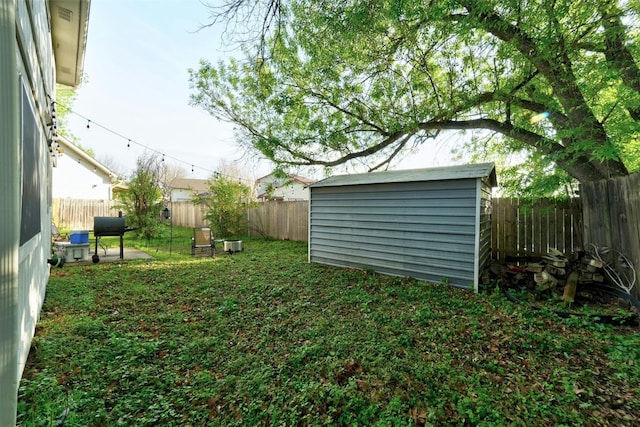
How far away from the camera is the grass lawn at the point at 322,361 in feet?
6.39

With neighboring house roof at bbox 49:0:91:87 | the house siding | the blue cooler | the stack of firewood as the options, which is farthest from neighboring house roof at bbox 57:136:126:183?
the stack of firewood

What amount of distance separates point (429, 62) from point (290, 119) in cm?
325

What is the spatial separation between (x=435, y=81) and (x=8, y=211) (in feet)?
20.0

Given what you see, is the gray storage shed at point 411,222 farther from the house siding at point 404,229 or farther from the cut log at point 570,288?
the cut log at point 570,288

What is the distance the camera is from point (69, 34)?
5.03m

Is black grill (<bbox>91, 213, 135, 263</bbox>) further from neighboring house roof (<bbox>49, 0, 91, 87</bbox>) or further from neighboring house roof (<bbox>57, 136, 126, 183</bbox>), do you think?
neighboring house roof (<bbox>57, 136, 126, 183</bbox>)

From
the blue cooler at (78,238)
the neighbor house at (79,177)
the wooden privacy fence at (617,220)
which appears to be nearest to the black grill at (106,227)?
the blue cooler at (78,238)

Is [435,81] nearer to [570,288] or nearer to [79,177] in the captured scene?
[570,288]

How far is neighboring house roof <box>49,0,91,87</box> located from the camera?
4387mm

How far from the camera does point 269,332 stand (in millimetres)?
3236

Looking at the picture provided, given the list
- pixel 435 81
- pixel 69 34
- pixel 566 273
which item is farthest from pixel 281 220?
pixel 566 273

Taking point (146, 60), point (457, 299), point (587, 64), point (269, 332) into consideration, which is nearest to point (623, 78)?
point (587, 64)

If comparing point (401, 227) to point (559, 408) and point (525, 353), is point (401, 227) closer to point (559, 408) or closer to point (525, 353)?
point (525, 353)

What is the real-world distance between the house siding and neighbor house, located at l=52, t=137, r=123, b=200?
1433 centimetres
